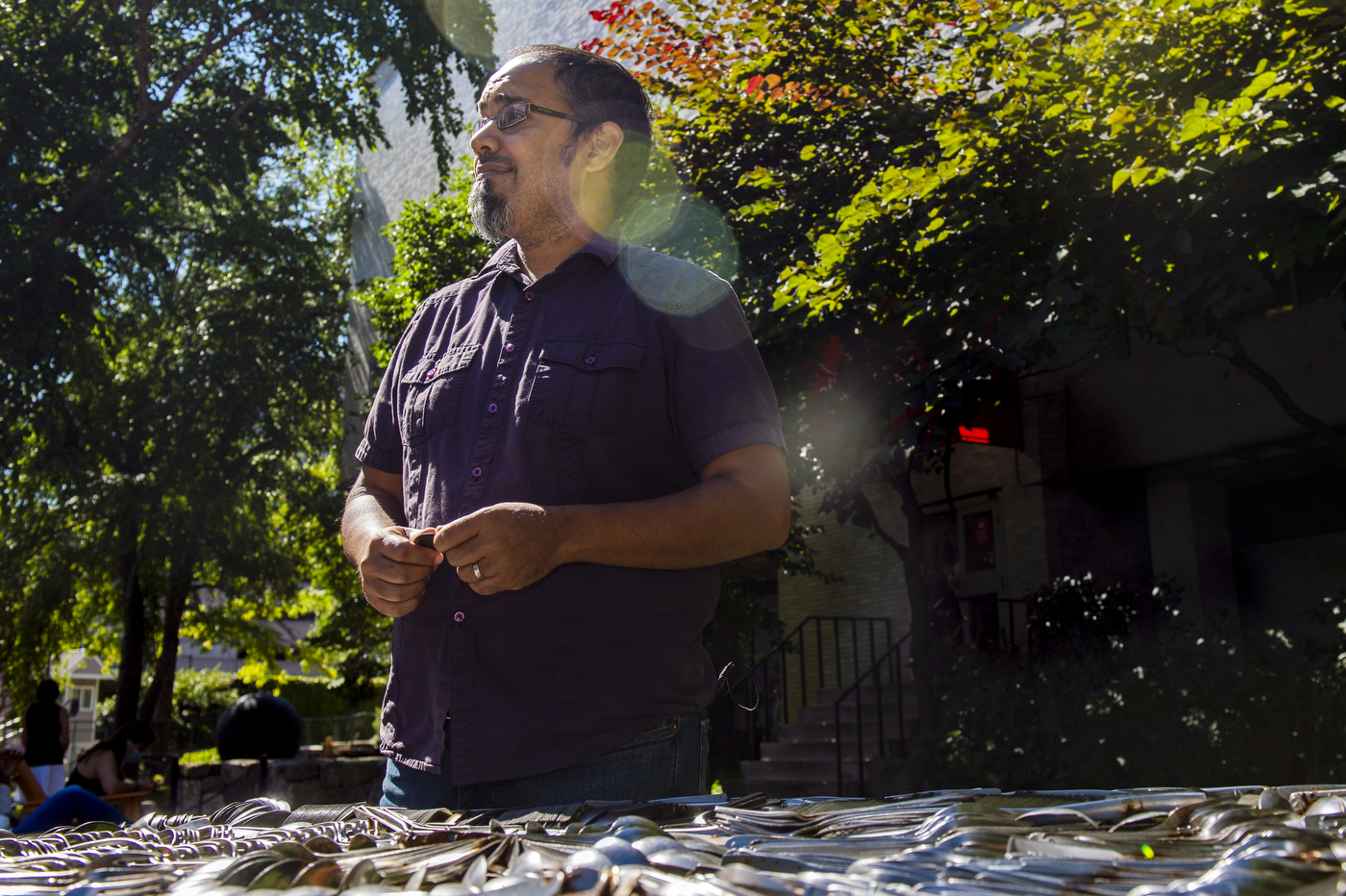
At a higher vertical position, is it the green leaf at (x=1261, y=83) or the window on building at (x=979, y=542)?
the green leaf at (x=1261, y=83)

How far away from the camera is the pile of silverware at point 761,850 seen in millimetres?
624

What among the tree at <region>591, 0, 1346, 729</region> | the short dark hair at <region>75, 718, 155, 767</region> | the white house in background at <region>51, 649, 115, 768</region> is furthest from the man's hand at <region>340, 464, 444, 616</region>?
the white house in background at <region>51, 649, 115, 768</region>

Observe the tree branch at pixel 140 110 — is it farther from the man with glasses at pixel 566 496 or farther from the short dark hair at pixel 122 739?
the man with glasses at pixel 566 496

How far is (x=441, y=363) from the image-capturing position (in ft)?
6.12

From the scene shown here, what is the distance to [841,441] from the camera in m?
8.13

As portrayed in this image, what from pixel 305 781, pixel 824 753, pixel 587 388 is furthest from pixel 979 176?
pixel 305 781

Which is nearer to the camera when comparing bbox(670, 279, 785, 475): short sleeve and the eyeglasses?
bbox(670, 279, 785, 475): short sleeve

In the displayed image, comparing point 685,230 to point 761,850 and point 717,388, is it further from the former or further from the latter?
point 761,850

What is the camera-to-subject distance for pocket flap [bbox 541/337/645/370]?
168 centimetres

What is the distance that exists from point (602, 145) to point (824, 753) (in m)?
10.2

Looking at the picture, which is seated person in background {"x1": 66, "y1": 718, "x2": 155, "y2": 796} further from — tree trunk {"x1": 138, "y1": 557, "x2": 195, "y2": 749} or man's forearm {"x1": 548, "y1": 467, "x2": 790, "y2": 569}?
tree trunk {"x1": 138, "y1": 557, "x2": 195, "y2": 749}

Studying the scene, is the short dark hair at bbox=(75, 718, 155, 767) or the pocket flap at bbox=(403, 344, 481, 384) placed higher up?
the pocket flap at bbox=(403, 344, 481, 384)

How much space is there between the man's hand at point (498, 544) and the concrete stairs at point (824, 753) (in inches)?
368

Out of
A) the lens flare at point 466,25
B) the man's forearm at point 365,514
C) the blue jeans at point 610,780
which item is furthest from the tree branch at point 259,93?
the blue jeans at point 610,780
